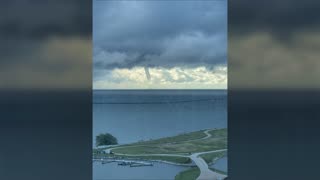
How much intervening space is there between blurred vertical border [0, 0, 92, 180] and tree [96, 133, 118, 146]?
341 millimetres

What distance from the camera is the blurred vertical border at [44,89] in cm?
272

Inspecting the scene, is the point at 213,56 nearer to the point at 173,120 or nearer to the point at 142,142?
the point at 173,120

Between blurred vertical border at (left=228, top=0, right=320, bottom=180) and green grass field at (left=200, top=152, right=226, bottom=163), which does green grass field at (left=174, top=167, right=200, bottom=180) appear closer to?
green grass field at (left=200, top=152, right=226, bottom=163)

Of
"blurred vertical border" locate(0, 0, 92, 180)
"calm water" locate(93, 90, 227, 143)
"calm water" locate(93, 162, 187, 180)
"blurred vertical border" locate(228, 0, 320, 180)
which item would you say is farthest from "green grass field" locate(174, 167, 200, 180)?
"blurred vertical border" locate(0, 0, 92, 180)

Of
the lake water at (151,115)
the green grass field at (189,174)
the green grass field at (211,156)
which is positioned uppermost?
the lake water at (151,115)

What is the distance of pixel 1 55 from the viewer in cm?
275

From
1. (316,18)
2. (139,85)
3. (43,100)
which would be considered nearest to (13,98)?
(43,100)

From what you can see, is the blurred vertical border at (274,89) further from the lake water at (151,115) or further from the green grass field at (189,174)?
the green grass field at (189,174)

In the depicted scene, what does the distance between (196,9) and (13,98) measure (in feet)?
5.04

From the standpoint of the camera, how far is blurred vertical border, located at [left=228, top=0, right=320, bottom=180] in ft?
8.83

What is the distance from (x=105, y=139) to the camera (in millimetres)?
3203

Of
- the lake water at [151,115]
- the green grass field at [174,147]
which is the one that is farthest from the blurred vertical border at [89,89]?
the green grass field at [174,147]

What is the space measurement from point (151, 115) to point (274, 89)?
0.92 meters

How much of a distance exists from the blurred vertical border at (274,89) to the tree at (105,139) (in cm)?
97
